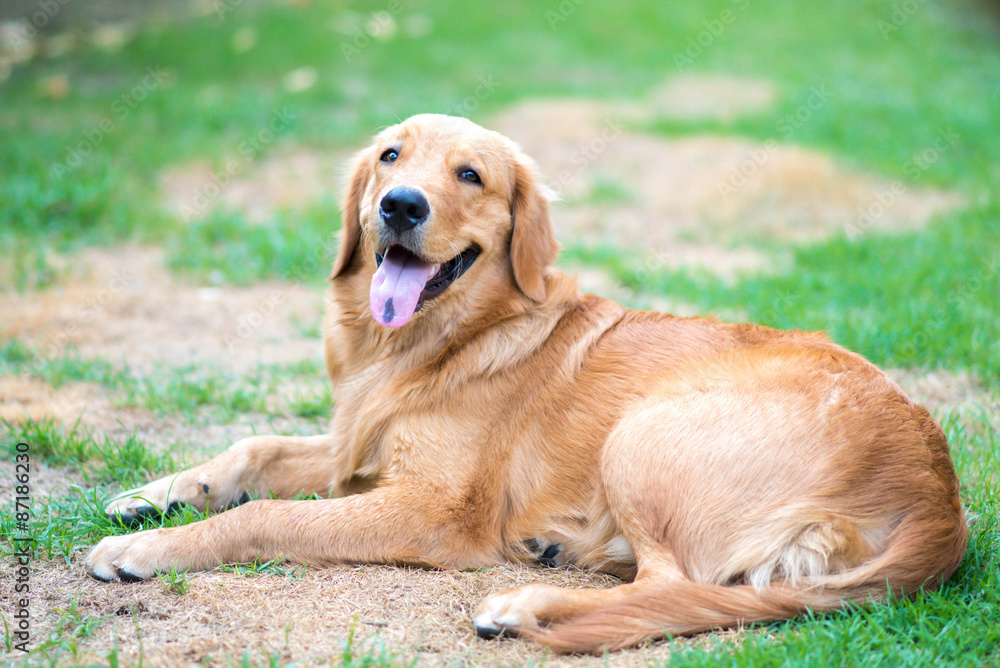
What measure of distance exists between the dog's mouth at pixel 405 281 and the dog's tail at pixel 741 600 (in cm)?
138

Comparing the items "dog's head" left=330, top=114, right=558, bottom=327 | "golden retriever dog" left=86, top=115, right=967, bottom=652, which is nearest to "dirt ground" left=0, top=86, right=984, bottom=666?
"golden retriever dog" left=86, top=115, right=967, bottom=652

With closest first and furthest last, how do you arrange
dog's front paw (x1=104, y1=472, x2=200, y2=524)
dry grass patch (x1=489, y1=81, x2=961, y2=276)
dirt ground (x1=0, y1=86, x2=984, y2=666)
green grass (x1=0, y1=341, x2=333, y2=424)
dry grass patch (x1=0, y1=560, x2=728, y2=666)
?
1. dry grass patch (x1=0, y1=560, x2=728, y2=666)
2. dirt ground (x1=0, y1=86, x2=984, y2=666)
3. dog's front paw (x1=104, y1=472, x2=200, y2=524)
4. green grass (x1=0, y1=341, x2=333, y2=424)
5. dry grass patch (x1=489, y1=81, x2=961, y2=276)

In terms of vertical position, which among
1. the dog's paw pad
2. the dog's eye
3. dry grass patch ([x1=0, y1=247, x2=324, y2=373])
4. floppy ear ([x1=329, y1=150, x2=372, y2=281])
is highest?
the dog's eye

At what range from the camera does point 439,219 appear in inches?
139

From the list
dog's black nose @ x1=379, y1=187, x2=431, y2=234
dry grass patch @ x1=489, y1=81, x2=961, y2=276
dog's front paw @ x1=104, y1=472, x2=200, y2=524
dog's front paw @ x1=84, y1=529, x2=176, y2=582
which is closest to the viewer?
dog's front paw @ x1=84, y1=529, x2=176, y2=582

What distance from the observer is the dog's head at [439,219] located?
138 inches

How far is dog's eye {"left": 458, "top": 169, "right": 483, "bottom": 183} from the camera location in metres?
3.78

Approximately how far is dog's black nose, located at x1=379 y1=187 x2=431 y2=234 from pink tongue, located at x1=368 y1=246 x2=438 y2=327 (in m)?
0.18

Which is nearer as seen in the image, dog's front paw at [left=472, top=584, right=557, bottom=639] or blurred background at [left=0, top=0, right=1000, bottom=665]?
dog's front paw at [left=472, top=584, right=557, bottom=639]

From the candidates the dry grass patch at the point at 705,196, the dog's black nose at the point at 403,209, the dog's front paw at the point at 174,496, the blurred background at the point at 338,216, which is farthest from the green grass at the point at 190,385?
the dry grass patch at the point at 705,196

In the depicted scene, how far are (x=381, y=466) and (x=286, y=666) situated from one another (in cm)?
109

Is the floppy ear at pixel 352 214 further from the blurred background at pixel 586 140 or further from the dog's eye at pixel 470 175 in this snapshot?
the blurred background at pixel 586 140

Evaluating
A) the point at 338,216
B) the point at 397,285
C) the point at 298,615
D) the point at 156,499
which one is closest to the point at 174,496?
the point at 156,499

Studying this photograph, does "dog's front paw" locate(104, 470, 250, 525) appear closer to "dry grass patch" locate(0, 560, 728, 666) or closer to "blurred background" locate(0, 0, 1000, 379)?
"dry grass patch" locate(0, 560, 728, 666)
